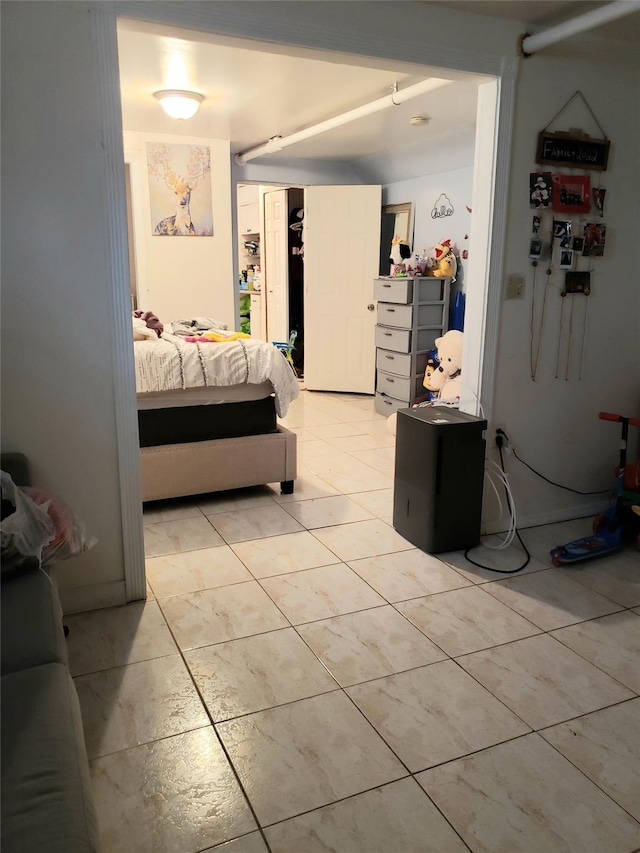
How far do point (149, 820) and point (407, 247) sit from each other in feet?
17.0

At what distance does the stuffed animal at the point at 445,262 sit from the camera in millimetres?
5480

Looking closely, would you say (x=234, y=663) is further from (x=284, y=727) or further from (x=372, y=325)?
(x=372, y=325)

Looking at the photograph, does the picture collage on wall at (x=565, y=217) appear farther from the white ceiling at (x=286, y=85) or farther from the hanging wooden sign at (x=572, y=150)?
the white ceiling at (x=286, y=85)

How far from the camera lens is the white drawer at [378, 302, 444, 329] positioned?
5309 millimetres

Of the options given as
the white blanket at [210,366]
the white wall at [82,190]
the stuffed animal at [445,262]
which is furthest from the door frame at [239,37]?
the stuffed animal at [445,262]

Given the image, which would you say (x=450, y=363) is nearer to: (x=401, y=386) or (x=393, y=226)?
(x=401, y=386)

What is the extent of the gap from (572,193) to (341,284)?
11.0 feet

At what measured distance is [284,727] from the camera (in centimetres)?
186

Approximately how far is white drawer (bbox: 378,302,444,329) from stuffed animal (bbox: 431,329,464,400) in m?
0.37

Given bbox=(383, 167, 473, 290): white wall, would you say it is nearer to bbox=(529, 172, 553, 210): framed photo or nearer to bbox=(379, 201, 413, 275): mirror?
bbox=(379, 201, 413, 275): mirror

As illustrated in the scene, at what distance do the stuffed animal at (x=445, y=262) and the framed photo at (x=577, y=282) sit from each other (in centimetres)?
245


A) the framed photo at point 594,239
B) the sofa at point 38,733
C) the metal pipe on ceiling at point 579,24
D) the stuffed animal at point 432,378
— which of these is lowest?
the sofa at point 38,733

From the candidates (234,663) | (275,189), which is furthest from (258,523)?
(275,189)

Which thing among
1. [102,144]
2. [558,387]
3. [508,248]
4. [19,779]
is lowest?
[19,779]
